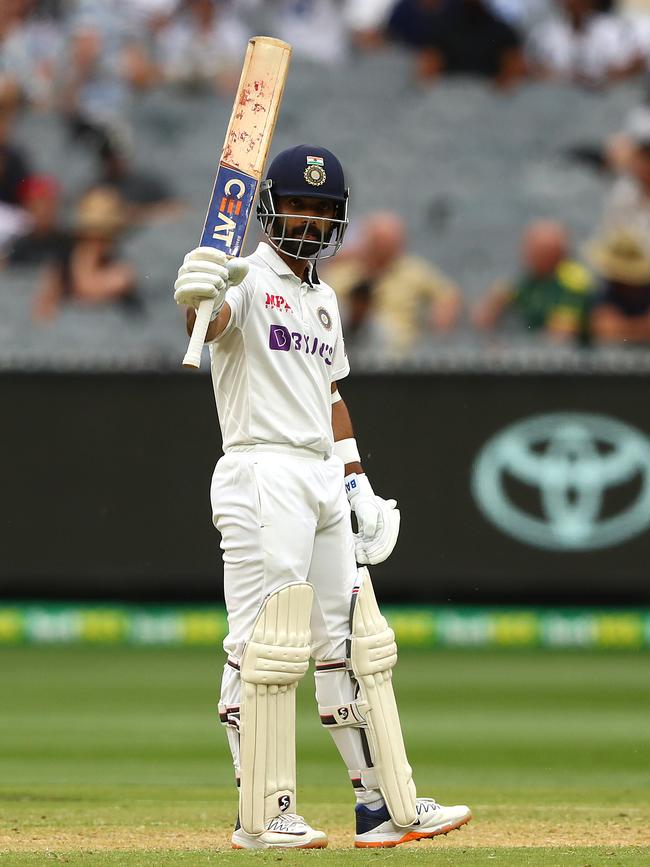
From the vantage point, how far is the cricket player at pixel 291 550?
3814 millimetres

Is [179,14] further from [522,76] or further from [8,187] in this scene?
[522,76]

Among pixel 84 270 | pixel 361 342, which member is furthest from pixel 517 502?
pixel 84 270

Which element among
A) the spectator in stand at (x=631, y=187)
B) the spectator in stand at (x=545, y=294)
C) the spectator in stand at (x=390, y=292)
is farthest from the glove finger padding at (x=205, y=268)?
the spectator in stand at (x=631, y=187)

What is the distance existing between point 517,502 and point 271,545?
579 centimetres

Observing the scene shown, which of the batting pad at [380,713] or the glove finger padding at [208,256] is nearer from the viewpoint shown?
the glove finger padding at [208,256]

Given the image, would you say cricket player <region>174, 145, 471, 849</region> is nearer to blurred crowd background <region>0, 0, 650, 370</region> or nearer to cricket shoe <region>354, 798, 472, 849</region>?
cricket shoe <region>354, 798, 472, 849</region>

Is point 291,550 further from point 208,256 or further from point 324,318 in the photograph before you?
point 208,256

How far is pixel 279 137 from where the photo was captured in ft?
40.0

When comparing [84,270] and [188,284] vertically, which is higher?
[84,270]

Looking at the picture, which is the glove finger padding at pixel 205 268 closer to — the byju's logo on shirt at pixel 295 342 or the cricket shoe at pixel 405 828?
the byju's logo on shirt at pixel 295 342

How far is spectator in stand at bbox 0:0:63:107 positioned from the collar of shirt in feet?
28.2

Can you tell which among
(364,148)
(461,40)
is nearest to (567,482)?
(364,148)

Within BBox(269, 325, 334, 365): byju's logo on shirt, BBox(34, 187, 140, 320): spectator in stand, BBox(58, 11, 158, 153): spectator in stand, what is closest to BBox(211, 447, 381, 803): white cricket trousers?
BBox(269, 325, 334, 365): byju's logo on shirt

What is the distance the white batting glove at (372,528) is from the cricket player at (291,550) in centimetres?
2
